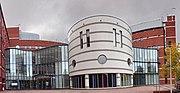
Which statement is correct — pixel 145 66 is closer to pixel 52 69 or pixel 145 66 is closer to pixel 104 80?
pixel 104 80

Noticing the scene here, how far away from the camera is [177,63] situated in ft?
107

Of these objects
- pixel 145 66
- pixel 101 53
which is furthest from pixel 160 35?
pixel 101 53

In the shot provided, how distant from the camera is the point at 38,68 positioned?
5738 centimetres

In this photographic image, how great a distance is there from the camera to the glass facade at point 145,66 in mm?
56719

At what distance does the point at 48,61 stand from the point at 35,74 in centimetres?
481

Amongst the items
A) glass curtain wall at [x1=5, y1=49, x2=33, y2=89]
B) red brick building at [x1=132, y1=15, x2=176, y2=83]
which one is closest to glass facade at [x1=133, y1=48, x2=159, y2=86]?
red brick building at [x1=132, y1=15, x2=176, y2=83]

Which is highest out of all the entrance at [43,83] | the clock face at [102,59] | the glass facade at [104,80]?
the clock face at [102,59]

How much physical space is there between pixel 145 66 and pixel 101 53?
791 inches

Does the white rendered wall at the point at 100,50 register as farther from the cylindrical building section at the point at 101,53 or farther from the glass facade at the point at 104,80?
the glass facade at the point at 104,80

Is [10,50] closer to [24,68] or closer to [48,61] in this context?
[24,68]

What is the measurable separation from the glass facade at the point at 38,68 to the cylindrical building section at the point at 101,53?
26.8 ft

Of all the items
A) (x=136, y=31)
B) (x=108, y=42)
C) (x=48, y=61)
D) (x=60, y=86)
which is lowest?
(x=60, y=86)

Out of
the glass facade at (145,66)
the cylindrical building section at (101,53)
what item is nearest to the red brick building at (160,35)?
the glass facade at (145,66)

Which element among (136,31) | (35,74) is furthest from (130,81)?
(136,31)
